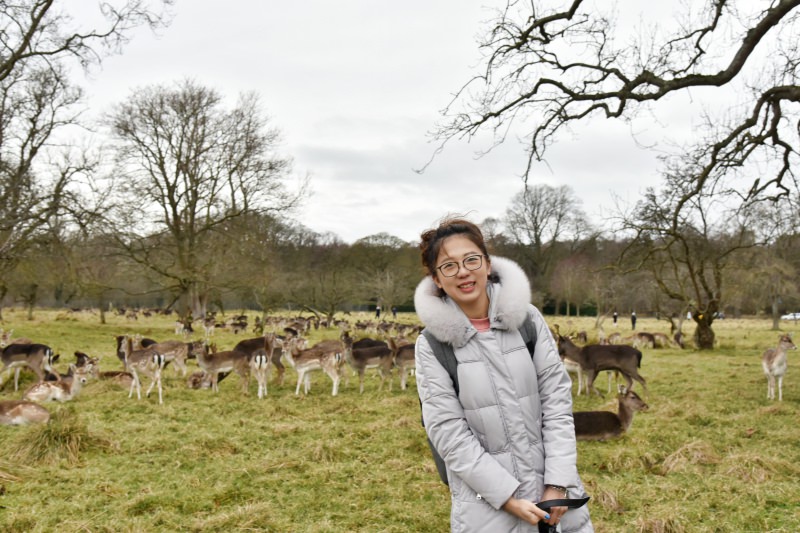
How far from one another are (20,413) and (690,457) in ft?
27.1

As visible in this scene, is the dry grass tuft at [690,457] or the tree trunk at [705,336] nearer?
the dry grass tuft at [690,457]

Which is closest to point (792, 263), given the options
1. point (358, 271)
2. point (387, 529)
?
point (358, 271)

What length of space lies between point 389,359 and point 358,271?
28780mm

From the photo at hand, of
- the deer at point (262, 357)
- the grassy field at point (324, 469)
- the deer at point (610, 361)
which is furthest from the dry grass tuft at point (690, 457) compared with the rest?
the deer at point (262, 357)

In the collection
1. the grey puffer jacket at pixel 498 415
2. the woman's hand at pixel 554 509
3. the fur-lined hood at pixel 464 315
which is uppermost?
the fur-lined hood at pixel 464 315

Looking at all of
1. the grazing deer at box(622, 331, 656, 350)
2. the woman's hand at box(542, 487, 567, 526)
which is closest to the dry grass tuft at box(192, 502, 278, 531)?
the woman's hand at box(542, 487, 567, 526)

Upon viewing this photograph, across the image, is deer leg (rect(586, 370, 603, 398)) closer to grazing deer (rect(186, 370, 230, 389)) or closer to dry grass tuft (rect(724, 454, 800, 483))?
dry grass tuft (rect(724, 454, 800, 483))

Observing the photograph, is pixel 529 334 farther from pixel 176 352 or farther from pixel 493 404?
pixel 176 352

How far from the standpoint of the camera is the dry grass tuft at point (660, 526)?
412 centimetres

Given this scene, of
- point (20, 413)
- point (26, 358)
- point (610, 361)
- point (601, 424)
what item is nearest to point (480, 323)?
point (601, 424)

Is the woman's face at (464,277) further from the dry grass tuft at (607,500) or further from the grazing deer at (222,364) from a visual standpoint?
the grazing deer at (222,364)

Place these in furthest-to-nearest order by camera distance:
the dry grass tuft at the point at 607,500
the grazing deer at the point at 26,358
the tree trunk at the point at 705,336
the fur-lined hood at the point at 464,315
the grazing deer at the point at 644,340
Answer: the grazing deer at the point at 644,340 → the tree trunk at the point at 705,336 → the grazing deer at the point at 26,358 → the dry grass tuft at the point at 607,500 → the fur-lined hood at the point at 464,315

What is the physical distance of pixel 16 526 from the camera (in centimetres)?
429

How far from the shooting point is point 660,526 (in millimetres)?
4145
